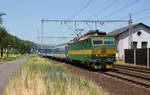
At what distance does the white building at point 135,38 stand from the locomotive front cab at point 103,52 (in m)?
22.6

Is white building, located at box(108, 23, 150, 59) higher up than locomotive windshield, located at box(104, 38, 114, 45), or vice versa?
white building, located at box(108, 23, 150, 59)

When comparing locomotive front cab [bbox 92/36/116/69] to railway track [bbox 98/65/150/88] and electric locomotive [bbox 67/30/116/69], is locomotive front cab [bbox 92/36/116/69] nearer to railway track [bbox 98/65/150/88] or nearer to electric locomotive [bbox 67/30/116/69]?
electric locomotive [bbox 67/30/116/69]

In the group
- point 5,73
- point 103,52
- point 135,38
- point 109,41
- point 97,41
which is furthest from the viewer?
point 135,38

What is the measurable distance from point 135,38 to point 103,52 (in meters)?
24.8

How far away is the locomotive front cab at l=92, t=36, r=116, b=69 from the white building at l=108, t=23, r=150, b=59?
74.0ft

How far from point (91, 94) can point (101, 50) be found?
35.8ft

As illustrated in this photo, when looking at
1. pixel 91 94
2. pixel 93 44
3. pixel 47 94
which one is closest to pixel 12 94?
pixel 47 94

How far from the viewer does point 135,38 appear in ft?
130

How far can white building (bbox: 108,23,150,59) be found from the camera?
3922 centimetres

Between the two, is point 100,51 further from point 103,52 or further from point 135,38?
point 135,38

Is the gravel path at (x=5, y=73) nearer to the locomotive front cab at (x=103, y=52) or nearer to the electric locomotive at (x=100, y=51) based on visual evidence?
the electric locomotive at (x=100, y=51)

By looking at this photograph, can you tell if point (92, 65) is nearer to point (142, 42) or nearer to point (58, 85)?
point (58, 85)

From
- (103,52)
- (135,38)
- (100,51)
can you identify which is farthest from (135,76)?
(135,38)

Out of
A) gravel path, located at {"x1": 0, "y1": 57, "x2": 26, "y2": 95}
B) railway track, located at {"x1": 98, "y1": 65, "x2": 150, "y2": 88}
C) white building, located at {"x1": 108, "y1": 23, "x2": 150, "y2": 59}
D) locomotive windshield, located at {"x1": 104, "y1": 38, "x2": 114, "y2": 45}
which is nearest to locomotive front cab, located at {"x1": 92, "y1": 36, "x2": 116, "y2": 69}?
locomotive windshield, located at {"x1": 104, "y1": 38, "x2": 114, "y2": 45}
